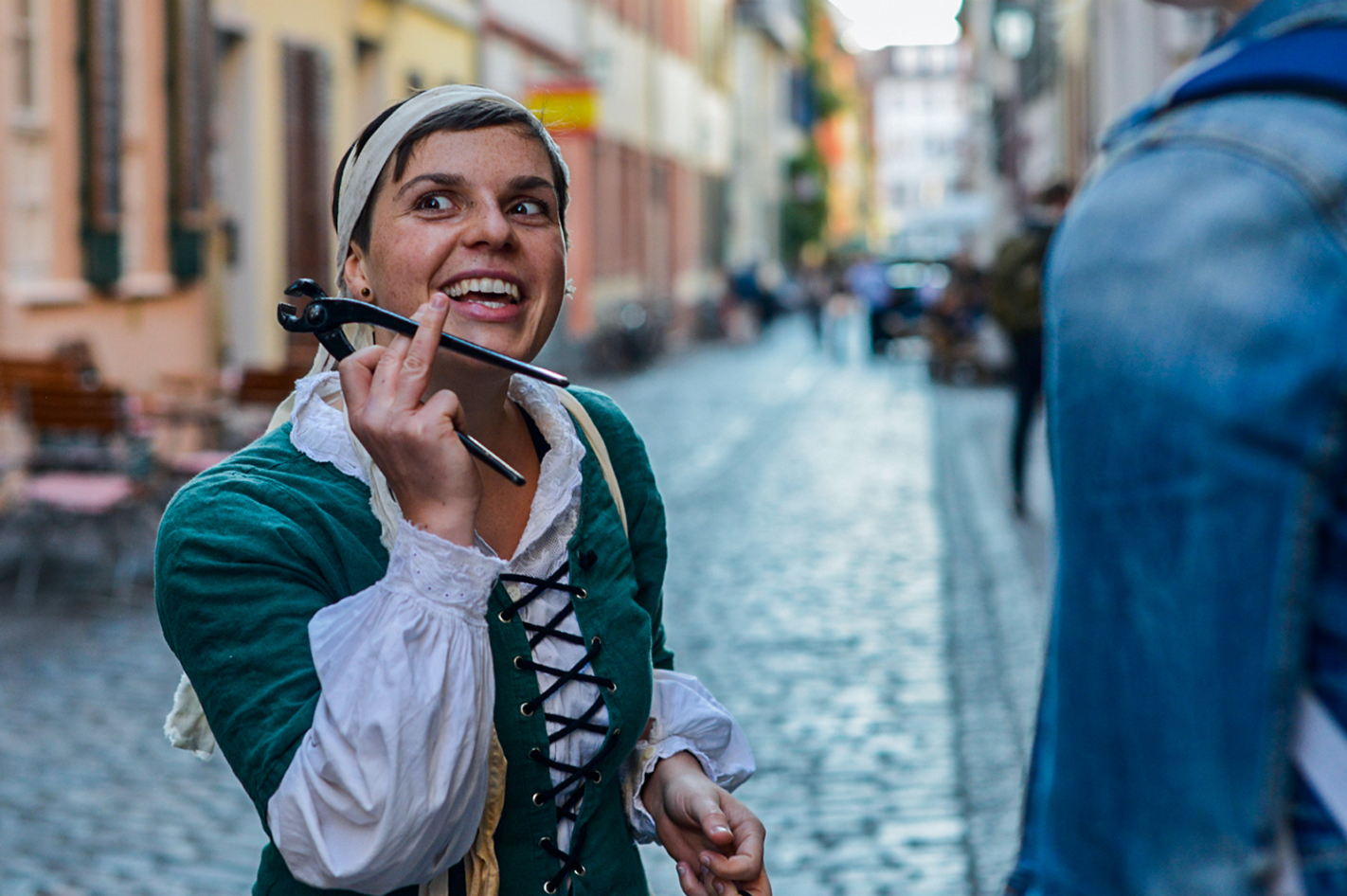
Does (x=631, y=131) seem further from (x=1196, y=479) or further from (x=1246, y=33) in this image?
(x=1196, y=479)

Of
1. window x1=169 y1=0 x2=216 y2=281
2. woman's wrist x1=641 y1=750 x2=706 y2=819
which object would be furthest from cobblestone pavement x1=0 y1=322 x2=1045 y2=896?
window x1=169 y1=0 x2=216 y2=281

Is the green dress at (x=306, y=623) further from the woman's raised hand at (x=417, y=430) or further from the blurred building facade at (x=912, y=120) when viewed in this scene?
the blurred building facade at (x=912, y=120)

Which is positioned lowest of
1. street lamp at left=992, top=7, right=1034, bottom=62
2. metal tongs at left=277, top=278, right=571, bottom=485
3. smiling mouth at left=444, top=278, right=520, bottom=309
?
metal tongs at left=277, top=278, right=571, bottom=485

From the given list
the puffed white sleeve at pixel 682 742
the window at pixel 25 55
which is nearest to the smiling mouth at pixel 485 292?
the puffed white sleeve at pixel 682 742

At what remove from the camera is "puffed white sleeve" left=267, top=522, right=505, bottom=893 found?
1682 millimetres

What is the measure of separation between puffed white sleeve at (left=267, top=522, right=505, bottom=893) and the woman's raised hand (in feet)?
0.09

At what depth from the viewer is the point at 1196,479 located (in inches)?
45.4

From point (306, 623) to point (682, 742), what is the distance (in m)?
0.62

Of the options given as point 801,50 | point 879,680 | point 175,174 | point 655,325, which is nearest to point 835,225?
point 801,50

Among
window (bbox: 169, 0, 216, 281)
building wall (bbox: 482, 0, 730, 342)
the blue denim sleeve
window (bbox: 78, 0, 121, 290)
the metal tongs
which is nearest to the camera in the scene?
the blue denim sleeve

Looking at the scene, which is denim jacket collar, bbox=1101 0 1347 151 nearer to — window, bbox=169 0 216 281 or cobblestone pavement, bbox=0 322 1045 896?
cobblestone pavement, bbox=0 322 1045 896

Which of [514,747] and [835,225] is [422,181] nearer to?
[514,747]

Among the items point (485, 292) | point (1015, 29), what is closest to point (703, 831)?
point (485, 292)

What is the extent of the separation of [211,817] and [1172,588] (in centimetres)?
455
